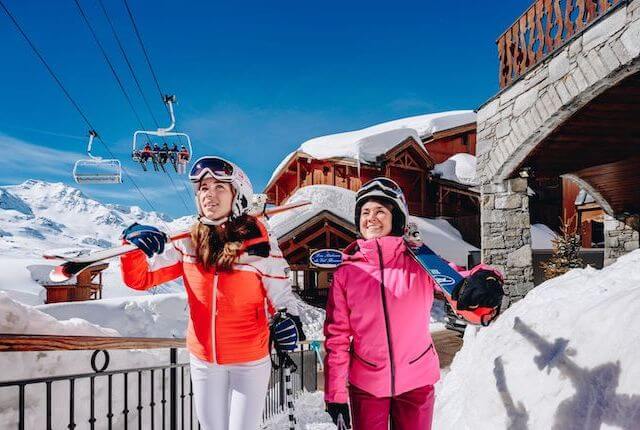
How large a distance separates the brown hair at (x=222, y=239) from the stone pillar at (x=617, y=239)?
42.8ft

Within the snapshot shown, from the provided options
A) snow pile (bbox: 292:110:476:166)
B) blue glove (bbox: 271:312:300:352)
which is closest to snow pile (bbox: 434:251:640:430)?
blue glove (bbox: 271:312:300:352)

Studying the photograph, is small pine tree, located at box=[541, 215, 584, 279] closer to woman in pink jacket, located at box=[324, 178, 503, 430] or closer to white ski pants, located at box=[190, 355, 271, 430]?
woman in pink jacket, located at box=[324, 178, 503, 430]

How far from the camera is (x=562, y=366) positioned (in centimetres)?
270

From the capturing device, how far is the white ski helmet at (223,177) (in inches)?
91.4

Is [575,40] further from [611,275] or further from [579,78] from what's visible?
[611,275]

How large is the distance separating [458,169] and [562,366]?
78.1 feet

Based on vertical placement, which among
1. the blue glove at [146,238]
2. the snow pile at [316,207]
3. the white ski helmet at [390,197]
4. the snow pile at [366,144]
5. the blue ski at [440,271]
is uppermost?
the snow pile at [366,144]

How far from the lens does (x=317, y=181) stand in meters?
23.9

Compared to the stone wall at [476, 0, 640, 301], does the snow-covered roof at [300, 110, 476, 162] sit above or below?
above

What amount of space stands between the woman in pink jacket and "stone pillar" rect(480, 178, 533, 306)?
20.4ft

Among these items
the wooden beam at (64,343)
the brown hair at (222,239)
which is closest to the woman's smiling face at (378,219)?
the brown hair at (222,239)

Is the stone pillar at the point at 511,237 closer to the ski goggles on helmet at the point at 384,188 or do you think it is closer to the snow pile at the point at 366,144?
the ski goggles on helmet at the point at 384,188

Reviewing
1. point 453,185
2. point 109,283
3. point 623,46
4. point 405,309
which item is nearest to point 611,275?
point 405,309

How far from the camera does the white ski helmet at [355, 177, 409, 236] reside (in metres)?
2.28
